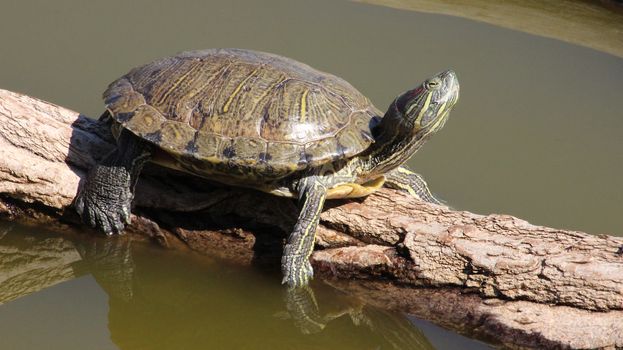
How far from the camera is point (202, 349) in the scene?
4.30m

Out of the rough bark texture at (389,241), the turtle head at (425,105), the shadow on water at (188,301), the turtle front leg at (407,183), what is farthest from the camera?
the turtle front leg at (407,183)

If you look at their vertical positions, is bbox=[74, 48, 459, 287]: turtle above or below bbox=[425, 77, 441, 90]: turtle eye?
below

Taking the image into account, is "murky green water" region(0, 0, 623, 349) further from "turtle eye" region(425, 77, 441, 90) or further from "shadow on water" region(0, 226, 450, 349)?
Result: "turtle eye" region(425, 77, 441, 90)

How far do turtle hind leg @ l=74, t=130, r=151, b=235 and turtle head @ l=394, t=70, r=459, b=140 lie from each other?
157 cm

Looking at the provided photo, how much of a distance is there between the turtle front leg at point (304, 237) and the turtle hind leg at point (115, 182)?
40.5 inches

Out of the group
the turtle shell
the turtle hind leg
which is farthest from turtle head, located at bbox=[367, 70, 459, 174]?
the turtle hind leg

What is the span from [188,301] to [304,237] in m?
0.85

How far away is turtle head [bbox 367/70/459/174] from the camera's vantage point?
4.65 m

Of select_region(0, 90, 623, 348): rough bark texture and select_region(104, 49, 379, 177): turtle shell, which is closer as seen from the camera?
select_region(0, 90, 623, 348): rough bark texture

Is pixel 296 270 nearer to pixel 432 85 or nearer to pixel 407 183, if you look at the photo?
pixel 407 183

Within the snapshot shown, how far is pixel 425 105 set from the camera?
4641mm

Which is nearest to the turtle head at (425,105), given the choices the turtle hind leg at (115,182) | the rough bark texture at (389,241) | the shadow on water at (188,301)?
the rough bark texture at (389,241)

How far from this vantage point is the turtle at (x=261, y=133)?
177 inches

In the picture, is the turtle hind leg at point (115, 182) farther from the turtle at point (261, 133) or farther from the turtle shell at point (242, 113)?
the turtle shell at point (242, 113)
